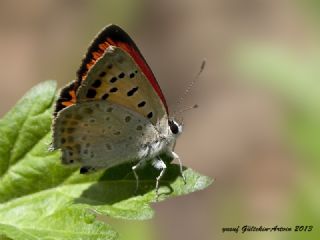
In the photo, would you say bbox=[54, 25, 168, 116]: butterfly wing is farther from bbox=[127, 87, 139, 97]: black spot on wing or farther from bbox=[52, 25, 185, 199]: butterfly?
bbox=[127, 87, 139, 97]: black spot on wing

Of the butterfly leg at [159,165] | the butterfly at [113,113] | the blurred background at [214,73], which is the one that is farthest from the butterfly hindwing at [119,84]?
the blurred background at [214,73]

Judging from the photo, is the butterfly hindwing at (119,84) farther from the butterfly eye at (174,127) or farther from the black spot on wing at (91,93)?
the butterfly eye at (174,127)

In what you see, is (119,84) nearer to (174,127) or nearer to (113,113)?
(113,113)

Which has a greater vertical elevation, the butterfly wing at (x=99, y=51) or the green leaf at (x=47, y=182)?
the butterfly wing at (x=99, y=51)

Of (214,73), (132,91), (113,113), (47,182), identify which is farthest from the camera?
(214,73)

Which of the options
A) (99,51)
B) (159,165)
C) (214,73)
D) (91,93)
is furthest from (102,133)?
(214,73)

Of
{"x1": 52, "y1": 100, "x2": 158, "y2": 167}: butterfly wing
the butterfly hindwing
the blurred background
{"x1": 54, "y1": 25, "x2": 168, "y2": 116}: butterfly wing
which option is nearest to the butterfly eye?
{"x1": 52, "y1": 100, "x2": 158, "y2": 167}: butterfly wing
